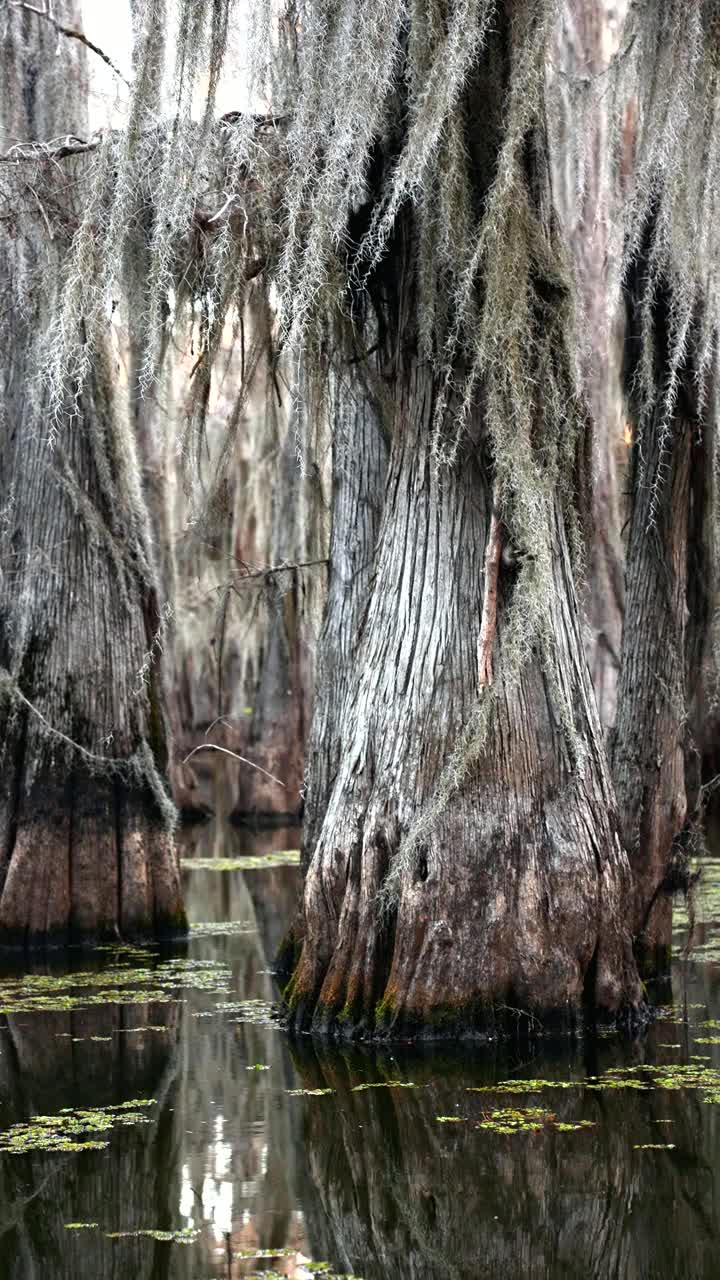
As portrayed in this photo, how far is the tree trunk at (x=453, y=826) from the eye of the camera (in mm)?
6070

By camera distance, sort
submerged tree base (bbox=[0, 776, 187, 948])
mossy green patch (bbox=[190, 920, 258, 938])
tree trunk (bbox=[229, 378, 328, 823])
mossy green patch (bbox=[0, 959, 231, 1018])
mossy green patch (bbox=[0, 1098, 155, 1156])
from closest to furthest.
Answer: mossy green patch (bbox=[0, 1098, 155, 1156])
mossy green patch (bbox=[0, 959, 231, 1018])
submerged tree base (bbox=[0, 776, 187, 948])
mossy green patch (bbox=[190, 920, 258, 938])
tree trunk (bbox=[229, 378, 328, 823])

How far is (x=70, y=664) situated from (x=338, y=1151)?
4.48m

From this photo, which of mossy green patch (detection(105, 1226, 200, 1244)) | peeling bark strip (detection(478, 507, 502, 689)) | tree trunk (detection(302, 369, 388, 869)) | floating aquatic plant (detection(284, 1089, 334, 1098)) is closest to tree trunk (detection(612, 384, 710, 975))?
tree trunk (detection(302, 369, 388, 869))

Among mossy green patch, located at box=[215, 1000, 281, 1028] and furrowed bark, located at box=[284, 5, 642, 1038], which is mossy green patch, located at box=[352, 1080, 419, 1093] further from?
mossy green patch, located at box=[215, 1000, 281, 1028]

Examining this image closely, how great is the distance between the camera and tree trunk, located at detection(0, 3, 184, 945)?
887 centimetres

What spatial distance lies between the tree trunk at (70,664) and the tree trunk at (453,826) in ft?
8.74

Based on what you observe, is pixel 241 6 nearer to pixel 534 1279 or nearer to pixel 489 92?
pixel 489 92

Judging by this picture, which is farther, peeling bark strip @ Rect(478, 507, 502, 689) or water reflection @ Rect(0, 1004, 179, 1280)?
peeling bark strip @ Rect(478, 507, 502, 689)

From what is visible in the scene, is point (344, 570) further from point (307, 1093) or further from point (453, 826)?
point (307, 1093)

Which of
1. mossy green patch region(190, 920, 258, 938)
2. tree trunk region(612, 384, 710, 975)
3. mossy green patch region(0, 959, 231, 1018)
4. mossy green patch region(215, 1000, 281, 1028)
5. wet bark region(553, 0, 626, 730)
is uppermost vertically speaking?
wet bark region(553, 0, 626, 730)

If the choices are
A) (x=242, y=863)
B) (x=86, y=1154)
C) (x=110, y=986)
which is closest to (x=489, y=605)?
(x=86, y=1154)

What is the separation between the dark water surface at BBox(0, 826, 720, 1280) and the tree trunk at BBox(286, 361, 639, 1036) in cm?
26

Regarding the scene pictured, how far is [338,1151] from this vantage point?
5000 millimetres

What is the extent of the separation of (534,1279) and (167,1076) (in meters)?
2.37
